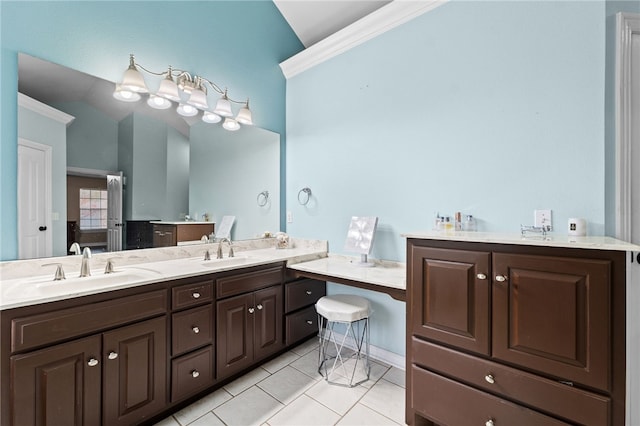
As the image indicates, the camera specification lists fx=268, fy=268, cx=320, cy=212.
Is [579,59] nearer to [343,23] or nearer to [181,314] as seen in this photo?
[343,23]

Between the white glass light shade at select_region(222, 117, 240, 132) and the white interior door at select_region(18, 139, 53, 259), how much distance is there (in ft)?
4.10

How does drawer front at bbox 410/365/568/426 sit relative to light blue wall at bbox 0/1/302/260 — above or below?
below

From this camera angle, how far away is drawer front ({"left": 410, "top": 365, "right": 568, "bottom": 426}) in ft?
4.12

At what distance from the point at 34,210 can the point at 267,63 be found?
2290mm

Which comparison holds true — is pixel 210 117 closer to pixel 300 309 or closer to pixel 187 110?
pixel 187 110

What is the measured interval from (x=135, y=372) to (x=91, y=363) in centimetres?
23

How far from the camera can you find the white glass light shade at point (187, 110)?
2.20 metres

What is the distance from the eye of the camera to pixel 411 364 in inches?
62.5

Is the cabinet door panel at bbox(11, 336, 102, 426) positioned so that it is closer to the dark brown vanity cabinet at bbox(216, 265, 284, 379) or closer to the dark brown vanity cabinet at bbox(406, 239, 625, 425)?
the dark brown vanity cabinet at bbox(216, 265, 284, 379)

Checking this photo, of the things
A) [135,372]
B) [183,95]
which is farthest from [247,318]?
[183,95]

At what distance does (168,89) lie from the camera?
1.99 m

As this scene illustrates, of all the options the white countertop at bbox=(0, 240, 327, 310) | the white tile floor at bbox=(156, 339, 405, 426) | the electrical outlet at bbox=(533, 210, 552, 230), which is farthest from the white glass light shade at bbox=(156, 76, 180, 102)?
the electrical outlet at bbox=(533, 210, 552, 230)

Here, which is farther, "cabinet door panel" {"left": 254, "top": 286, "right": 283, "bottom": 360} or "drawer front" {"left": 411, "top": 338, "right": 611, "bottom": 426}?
"cabinet door panel" {"left": 254, "top": 286, "right": 283, "bottom": 360}

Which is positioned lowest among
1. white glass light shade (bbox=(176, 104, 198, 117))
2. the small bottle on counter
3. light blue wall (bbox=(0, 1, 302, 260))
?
the small bottle on counter
